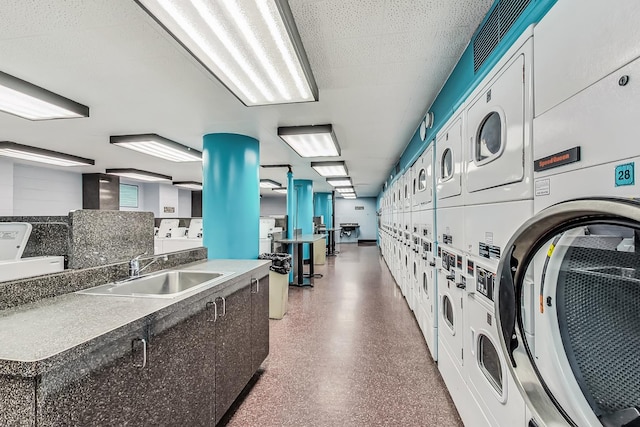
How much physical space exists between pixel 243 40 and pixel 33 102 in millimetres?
2493

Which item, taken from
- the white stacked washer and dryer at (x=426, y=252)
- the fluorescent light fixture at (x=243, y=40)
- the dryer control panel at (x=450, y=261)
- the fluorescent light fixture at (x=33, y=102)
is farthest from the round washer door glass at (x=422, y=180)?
the fluorescent light fixture at (x=33, y=102)

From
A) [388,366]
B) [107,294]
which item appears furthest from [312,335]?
[107,294]

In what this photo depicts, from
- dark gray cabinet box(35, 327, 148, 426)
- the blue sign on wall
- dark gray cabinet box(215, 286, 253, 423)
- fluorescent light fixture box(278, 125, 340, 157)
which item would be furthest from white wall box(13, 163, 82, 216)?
the blue sign on wall

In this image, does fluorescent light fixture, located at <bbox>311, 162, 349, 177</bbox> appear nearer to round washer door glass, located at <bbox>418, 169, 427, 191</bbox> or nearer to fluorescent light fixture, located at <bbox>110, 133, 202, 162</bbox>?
fluorescent light fixture, located at <bbox>110, 133, 202, 162</bbox>

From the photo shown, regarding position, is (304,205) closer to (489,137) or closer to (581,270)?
(489,137)

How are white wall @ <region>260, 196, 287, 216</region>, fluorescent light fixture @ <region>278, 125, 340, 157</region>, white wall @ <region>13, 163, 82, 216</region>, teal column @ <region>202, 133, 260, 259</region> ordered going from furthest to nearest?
white wall @ <region>260, 196, 287, 216</region>, white wall @ <region>13, 163, 82, 216</region>, teal column @ <region>202, 133, 260, 259</region>, fluorescent light fixture @ <region>278, 125, 340, 157</region>

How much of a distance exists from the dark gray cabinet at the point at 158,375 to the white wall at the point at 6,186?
274 inches

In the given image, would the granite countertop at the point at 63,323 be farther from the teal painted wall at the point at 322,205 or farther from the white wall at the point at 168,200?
the teal painted wall at the point at 322,205

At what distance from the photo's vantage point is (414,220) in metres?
3.88

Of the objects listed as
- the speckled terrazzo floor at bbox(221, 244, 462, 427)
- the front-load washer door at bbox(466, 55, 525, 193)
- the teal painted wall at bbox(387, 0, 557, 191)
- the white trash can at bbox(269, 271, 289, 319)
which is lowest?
the speckled terrazzo floor at bbox(221, 244, 462, 427)

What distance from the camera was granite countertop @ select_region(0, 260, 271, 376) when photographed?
0.91 metres

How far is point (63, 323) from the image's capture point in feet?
3.94

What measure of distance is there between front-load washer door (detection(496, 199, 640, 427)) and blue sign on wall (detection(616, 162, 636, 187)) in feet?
0.33

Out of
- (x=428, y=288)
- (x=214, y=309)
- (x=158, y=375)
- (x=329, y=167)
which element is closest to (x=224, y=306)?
(x=214, y=309)
